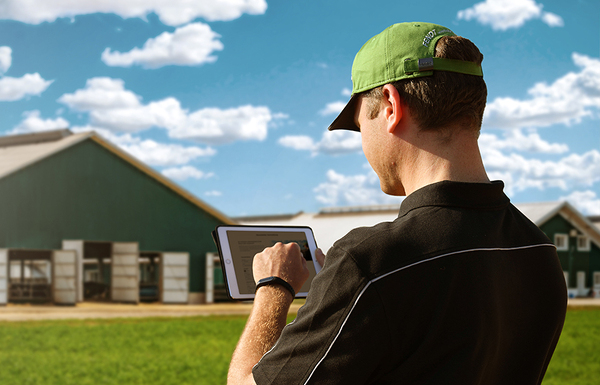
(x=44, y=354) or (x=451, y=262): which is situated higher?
(x=451, y=262)

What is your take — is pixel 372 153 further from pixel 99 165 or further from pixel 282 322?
pixel 99 165

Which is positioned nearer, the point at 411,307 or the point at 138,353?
the point at 411,307

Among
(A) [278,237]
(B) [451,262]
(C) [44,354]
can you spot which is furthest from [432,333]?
→ (C) [44,354]

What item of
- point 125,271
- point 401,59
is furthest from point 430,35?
point 125,271

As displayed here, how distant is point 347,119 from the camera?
140 centimetres

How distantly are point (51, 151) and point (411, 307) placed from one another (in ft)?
60.4

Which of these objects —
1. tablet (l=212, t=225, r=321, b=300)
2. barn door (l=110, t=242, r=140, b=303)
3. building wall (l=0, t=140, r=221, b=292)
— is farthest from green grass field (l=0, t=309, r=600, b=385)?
tablet (l=212, t=225, r=321, b=300)

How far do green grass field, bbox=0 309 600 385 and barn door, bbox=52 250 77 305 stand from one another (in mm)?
3127

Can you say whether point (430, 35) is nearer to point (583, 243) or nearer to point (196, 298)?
point (196, 298)

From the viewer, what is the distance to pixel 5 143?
20.0 m

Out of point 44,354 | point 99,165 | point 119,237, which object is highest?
point 99,165

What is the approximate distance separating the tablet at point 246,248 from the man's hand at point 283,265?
0.24 metres

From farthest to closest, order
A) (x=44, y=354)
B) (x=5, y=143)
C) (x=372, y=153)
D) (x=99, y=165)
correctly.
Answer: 1. (x=5, y=143)
2. (x=99, y=165)
3. (x=44, y=354)
4. (x=372, y=153)

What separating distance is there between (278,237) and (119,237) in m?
18.0
